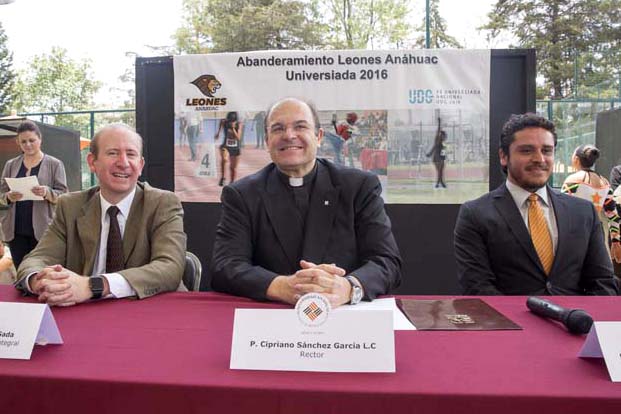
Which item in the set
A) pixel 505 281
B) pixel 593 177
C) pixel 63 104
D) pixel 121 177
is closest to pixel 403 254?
pixel 505 281

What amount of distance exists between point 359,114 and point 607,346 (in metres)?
2.99

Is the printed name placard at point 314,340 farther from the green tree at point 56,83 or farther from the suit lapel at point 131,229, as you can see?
the green tree at point 56,83

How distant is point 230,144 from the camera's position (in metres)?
4.00

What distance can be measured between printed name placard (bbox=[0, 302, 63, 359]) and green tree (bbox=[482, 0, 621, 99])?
23300mm

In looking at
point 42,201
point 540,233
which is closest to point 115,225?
point 540,233

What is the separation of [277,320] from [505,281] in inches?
54.9

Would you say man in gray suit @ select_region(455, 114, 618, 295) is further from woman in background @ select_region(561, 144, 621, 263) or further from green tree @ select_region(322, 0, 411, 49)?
green tree @ select_region(322, 0, 411, 49)

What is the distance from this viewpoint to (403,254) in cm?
384

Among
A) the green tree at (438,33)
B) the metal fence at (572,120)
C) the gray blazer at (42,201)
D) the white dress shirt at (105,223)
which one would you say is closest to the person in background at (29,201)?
the gray blazer at (42,201)

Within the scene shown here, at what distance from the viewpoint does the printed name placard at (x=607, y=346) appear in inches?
39.2

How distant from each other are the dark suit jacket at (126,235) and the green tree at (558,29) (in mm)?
22422

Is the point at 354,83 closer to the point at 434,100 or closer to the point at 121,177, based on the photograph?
the point at 434,100

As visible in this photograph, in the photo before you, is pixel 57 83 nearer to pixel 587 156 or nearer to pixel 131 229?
pixel 587 156

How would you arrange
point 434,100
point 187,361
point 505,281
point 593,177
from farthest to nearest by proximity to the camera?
point 593,177
point 434,100
point 505,281
point 187,361
